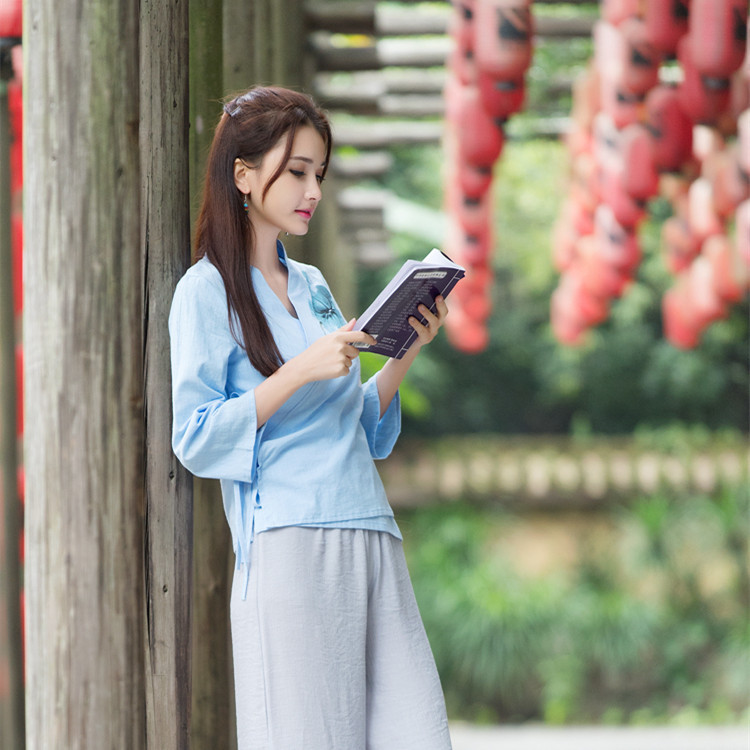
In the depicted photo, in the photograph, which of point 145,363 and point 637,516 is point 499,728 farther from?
point 145,363

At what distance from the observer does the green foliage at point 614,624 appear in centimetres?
926

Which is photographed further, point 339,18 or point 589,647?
point 589,647

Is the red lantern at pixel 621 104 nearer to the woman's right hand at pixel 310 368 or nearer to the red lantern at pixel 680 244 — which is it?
the red lantern at pixel 680 244

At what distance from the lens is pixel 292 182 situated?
1757 millimetres

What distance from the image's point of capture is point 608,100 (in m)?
4.45

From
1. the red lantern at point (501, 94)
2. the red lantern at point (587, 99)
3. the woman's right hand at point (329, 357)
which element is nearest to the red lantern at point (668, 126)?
the red lantern at point (501, 94)

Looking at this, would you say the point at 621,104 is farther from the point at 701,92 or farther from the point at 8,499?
the point at 8,499

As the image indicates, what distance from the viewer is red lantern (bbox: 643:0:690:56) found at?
362cm

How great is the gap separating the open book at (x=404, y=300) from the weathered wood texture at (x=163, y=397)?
389 mm

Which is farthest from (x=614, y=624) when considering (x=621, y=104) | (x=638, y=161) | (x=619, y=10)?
(x=619, y=10)

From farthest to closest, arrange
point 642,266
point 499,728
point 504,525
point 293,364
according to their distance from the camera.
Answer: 1. point 642,266
2. point 504,525
3. point 499,728
4. point 293,364

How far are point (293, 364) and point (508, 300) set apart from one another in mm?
10759

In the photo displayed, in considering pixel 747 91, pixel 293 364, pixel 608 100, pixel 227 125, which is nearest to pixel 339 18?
pixel 608 100

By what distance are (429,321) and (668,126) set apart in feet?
8.77
